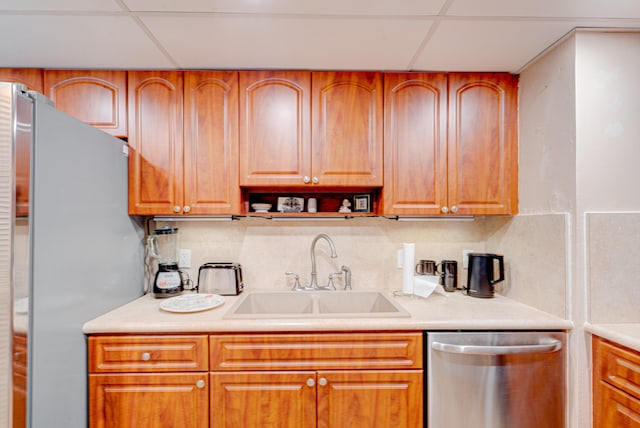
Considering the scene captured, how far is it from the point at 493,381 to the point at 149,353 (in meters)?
1.50

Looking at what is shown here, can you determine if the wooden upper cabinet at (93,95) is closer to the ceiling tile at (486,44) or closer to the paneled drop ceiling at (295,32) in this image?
the paneled drop ceiling at (295,32)

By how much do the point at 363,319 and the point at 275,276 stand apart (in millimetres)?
780

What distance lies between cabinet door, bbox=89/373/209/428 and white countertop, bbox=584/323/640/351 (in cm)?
167

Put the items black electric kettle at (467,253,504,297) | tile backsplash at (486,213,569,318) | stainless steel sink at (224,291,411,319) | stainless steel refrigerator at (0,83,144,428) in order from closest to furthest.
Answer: stainless steel refrigerator at (0,83,144,428), tile backsplash at (486,213,569,318), black electric kettle at (467,253,504,297), stainless steel sink at (224,291,411,319)

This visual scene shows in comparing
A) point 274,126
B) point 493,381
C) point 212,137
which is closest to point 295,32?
point 274,126

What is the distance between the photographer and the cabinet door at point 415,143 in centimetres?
183

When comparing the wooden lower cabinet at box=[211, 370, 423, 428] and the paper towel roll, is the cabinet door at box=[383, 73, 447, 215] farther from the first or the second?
the wooden lower cabinet at box=[211, 370, 423, 428]

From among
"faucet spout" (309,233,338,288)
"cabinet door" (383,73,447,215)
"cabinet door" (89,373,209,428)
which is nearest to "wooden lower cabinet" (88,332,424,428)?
A: "cabinet door" (89,373,209,428)

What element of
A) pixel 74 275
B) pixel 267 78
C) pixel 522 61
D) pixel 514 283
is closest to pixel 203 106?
pixel 267 78

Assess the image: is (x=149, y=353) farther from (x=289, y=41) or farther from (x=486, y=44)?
(x=486, y=44)

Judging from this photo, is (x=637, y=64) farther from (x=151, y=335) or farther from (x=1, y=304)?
(x=1, y=304)

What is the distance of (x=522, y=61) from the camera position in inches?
67.6

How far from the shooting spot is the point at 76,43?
1.52 m

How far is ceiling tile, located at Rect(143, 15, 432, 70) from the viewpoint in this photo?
138cm
